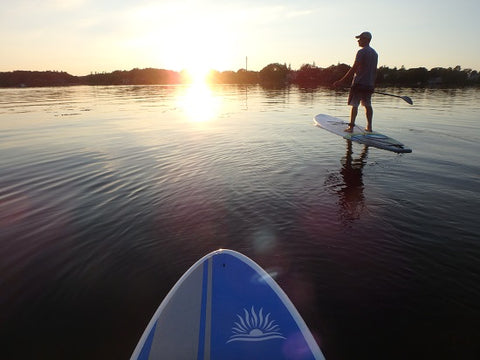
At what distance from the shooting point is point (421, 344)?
9.71 ft

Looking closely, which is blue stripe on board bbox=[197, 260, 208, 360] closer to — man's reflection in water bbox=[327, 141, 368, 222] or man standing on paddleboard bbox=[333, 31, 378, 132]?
man's reflection in water bbox=[327, 141, 368, 222]

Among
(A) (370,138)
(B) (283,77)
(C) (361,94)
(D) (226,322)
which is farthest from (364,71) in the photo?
(B) (283,77)

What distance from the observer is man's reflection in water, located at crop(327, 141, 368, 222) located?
5734 mm

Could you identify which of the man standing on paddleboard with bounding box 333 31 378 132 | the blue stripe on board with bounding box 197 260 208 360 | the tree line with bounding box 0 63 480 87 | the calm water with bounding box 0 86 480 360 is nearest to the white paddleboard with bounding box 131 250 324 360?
the blue stripe on board with bounding box 197 260 208 360

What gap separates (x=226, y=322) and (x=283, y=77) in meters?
127

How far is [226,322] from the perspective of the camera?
8.98ft

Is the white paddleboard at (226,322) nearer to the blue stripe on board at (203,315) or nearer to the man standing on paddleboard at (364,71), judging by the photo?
the blue stripe on board at (203,315)

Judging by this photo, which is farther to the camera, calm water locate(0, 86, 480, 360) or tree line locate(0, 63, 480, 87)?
tree line locate(0, 63, 480, 87)

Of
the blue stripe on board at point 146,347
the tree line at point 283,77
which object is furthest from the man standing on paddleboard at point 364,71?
the tree line at point 283,77

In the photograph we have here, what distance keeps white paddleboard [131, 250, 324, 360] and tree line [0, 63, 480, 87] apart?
78.8 meters

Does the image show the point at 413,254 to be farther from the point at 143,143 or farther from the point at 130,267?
the point at 143,143

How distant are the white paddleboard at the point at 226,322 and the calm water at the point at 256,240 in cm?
64

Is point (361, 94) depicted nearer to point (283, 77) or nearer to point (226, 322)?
point (226, 322)

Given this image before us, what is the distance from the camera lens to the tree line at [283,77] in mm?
75250
